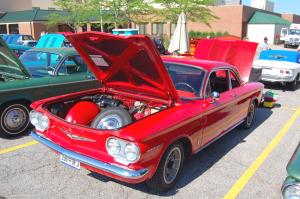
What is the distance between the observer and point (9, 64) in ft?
20.8

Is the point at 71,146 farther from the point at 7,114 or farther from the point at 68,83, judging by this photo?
the point at 68,83

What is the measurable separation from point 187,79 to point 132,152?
1.81 m

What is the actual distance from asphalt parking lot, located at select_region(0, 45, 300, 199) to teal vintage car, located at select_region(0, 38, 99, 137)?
1.40 feet

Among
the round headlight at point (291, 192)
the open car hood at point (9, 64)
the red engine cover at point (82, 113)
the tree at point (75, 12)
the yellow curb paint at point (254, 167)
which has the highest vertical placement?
the tree at point (75, 12)

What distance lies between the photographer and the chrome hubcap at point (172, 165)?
13.1ft

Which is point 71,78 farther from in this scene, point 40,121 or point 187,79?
point 187,79

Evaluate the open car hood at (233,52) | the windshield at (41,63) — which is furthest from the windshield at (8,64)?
the open car hood at (233,52)

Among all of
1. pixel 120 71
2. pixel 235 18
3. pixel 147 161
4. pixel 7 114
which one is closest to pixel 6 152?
pixel 7 114

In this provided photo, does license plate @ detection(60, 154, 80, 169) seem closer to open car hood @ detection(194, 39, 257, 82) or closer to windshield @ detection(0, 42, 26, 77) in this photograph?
windshield @ detection(0, 42, 26, 77)

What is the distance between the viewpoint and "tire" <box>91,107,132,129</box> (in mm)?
4020

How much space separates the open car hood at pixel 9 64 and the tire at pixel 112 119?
9.32 ft

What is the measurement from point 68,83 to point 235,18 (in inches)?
1680

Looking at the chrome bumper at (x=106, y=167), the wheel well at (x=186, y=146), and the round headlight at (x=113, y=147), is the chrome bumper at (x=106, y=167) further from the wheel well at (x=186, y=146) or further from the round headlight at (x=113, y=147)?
the wheel well at (x=186, y=146)

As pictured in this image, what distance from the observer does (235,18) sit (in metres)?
45.4
